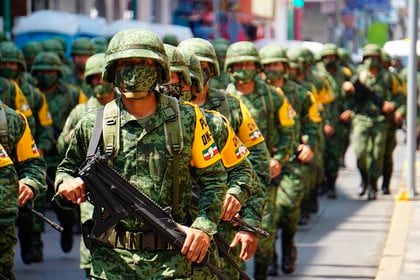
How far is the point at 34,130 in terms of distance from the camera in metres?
11.8

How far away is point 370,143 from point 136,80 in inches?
481

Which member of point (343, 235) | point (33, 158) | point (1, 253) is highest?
point (33, 158)

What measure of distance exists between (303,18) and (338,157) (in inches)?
2091

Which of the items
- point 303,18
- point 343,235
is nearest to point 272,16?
point 303,18

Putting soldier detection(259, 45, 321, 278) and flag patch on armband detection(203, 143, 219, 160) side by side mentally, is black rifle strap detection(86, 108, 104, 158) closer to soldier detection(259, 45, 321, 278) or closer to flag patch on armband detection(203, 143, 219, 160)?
flag patch on armband detection(203, 143, 219, 160)

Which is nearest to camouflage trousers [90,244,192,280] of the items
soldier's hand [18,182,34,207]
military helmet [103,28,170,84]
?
military helmet [103,28,170,84]

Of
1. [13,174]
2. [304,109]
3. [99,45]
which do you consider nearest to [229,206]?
[13,174]

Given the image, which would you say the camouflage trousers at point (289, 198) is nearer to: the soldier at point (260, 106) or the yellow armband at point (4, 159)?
the soldier at point (260, 106)

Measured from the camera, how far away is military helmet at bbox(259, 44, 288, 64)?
1345 centimetres

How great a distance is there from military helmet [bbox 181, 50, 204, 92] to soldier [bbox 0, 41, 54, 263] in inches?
154

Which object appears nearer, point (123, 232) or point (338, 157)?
point (123, 232)

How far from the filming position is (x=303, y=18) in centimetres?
7162

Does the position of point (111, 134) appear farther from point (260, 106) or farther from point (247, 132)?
point (260, 106)

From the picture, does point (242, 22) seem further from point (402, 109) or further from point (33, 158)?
point (33, 158)
